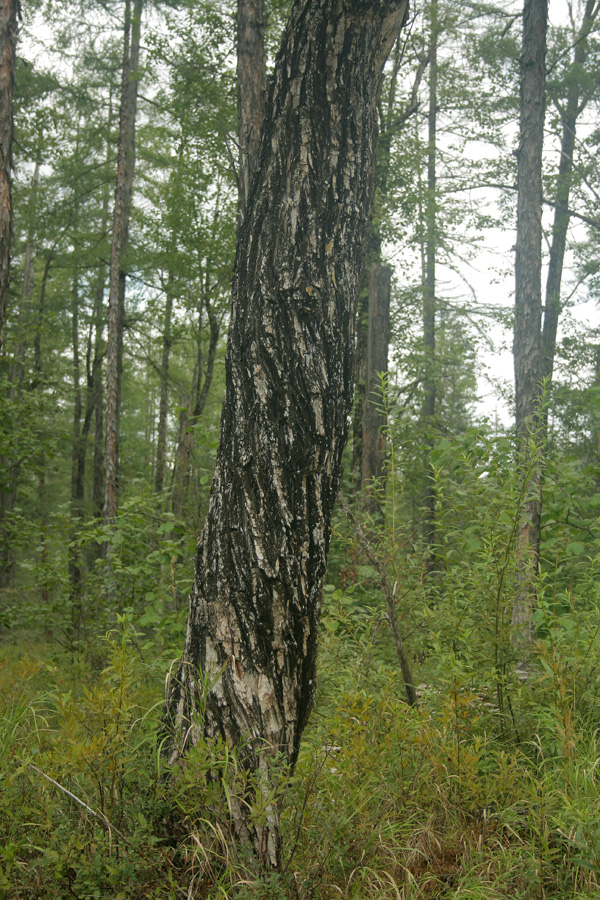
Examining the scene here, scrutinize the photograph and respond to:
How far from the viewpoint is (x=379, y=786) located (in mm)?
2500

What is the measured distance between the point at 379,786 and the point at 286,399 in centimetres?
162

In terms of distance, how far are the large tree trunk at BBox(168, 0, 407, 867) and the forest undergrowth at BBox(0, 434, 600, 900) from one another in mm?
178

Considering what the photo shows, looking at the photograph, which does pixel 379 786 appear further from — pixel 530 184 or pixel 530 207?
pixel 530 184

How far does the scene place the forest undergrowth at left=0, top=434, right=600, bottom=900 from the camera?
189 cm

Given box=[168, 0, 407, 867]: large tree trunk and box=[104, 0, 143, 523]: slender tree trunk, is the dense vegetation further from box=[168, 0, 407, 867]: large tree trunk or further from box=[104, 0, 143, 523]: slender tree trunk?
box=[104, 0, 143, 523]: slender tree trunk

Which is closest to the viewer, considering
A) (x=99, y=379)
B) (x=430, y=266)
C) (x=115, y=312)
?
(x=115, y=312)

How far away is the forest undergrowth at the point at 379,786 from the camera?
1893mm

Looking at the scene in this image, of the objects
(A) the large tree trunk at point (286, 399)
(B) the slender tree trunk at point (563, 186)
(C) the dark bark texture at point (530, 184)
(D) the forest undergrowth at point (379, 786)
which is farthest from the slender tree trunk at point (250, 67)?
(B) the slender tree trunk at point (563, 186)

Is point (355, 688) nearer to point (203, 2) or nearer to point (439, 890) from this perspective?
point (439, 890)

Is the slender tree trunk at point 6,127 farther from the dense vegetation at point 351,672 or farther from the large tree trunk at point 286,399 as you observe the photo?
the large tree trunk at point 286,399

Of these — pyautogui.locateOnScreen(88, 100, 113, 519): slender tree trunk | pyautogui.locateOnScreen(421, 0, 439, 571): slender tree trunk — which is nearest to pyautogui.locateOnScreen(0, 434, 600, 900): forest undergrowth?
pyautogui.locateOnScreen(421, 0, 439, 571): slender tree trunk

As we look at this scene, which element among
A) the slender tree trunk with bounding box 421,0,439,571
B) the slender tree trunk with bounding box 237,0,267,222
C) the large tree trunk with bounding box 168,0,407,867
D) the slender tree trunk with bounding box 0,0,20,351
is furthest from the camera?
the slender tree trunk with bounding box 421,0,439,571

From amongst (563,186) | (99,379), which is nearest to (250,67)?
(563,186)

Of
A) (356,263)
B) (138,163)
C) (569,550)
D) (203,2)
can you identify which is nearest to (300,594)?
(356,263)
